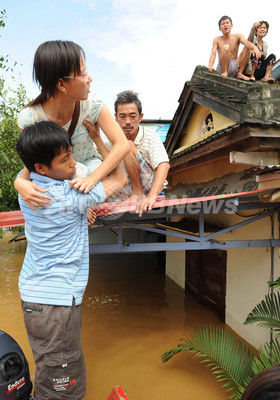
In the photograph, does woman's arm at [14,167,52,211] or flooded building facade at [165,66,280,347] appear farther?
flooded building facade at [165,66,280,347]

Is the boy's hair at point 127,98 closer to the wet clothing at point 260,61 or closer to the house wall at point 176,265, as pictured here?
the wet clothing at point 260,61

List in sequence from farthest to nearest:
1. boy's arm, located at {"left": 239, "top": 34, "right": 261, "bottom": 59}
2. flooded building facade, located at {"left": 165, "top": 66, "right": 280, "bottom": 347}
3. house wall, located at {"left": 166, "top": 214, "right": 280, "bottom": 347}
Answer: boy's arm, located at {"left": 239, "top": 34, "right": 261, "bottom": 59}, house wall, located at {"left": 166, "top": 214, "right": 280, "bottom": 347}, flooded building facade, located at {"left": 165, "top": 66, "right": 280, "bottom": 347}

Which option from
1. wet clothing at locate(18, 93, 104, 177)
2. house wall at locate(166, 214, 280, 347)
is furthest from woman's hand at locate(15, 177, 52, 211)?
house wall at locate(166, 214, 280, 347)

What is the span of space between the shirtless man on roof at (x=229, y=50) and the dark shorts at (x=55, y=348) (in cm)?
613

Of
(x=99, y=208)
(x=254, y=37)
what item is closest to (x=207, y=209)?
(x=99, y=208)

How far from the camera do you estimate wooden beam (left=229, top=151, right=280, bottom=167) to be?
3777 millimetres

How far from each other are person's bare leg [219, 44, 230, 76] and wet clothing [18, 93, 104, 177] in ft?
18.6

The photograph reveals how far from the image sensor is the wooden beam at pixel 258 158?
12.4 feet

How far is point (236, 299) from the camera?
544cm

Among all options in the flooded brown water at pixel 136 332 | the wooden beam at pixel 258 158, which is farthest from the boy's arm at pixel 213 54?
the flooded brown water at pixel 136 332

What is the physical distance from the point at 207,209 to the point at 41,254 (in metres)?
2.47

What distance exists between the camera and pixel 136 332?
20.1ft

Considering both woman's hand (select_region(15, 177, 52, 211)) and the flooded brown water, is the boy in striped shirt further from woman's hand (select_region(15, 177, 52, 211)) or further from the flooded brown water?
the flooded brown water

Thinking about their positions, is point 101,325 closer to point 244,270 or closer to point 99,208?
point 244,270
